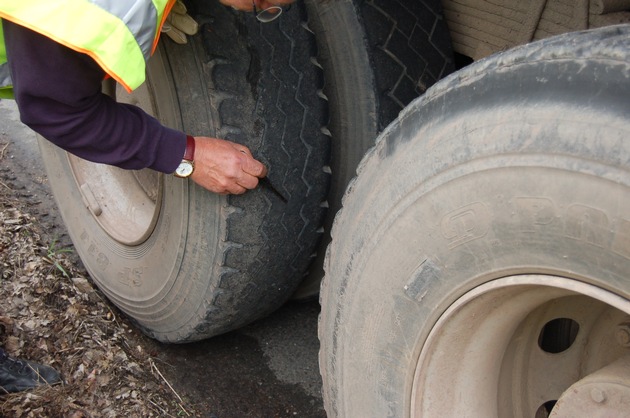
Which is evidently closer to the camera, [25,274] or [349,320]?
[349,320]

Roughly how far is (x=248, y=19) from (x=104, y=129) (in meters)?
0.47

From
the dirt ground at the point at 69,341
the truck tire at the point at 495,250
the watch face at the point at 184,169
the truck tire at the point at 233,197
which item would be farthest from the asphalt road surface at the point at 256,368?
the watch face at the point at 184,169

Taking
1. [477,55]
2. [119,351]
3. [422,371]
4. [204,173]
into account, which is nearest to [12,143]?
[119,351]

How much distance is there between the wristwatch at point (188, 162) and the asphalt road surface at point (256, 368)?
0.88m

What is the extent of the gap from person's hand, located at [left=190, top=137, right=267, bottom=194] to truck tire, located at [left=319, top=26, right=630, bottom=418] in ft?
1.43

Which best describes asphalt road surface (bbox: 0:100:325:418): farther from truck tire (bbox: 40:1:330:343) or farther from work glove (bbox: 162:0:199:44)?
work glove (bbox: 162:0:199:44)

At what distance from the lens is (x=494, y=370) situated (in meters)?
1.54

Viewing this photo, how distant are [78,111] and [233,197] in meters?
0.50

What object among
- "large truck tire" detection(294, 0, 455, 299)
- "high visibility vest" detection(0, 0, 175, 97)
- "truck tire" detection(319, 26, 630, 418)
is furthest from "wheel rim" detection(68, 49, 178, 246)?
"truck tire" detection(319, 26, 630, 418)

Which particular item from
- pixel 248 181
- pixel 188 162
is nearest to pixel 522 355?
pixel 248 181

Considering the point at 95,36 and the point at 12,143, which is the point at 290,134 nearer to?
the point at 95,36

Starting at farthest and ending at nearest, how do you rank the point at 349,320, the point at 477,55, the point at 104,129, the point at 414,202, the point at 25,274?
the point at 25,274
the point at 477,55
the point at 104,129
the point at 349,320
the point at 414,202

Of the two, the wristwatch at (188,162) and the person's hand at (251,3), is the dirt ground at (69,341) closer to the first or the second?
the wristwatch at (188,162)

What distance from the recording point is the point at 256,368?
267 cm
